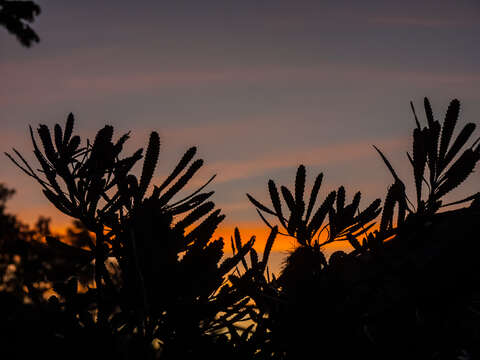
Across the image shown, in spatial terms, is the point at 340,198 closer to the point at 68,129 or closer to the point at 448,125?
the point at 448,125

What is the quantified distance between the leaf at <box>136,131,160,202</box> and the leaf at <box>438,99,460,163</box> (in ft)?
2.27

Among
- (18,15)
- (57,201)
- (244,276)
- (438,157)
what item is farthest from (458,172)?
(18,15)

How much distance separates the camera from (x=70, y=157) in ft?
4.18

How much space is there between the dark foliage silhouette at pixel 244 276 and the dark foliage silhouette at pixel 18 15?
1733cm

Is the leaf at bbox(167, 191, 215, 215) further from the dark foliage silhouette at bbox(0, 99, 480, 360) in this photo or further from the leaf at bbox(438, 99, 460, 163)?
the leaf at bbox(438, 99, 460, 163)

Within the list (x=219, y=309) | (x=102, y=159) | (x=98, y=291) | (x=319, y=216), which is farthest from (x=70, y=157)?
(x=319, y=216)

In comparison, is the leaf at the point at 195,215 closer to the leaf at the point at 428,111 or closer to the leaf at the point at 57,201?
the leaf at the point at 57,201

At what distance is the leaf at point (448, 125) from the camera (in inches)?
45.5

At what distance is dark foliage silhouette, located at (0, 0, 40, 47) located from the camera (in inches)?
639

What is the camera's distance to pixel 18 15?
16.5 meters

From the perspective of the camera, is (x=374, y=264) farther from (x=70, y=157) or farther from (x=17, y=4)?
(x=17, y=4)

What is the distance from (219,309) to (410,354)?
0.40 metres

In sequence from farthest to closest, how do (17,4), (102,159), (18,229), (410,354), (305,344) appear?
(18,229) < (17,4) < (102,159) < (305,344) < (410,354)

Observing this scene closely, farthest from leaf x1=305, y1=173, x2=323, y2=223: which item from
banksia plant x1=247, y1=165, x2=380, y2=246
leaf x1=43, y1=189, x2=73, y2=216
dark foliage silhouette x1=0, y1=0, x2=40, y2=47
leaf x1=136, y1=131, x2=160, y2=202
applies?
dark foliage silhouette x1=0, y1=0, x2=40, y2=47
